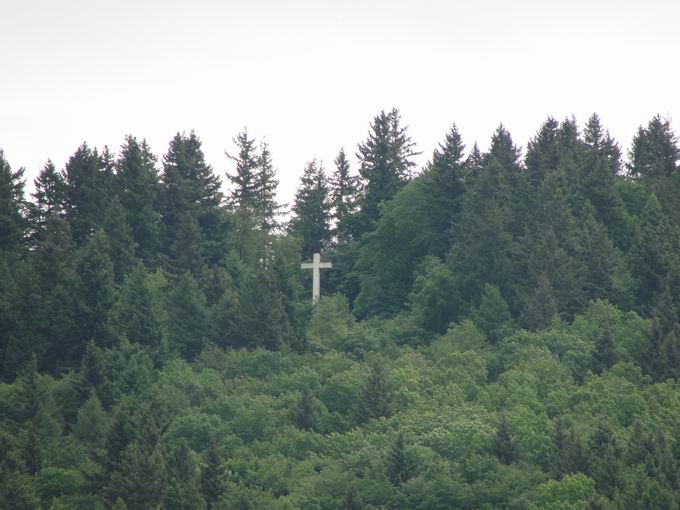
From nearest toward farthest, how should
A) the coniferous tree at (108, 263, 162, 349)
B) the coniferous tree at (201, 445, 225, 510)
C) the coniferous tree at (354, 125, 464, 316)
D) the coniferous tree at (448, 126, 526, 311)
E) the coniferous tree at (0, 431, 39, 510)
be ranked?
the coniferous tree at (201, 445, 225, 510), the coniferous tree at (0, 431, 39, 510), the coniferous tree at (108, 263, 162, 349), the coniferous tree at (448, 126, 526, 311), the coniferous tree at (354, 125, 464, 316)

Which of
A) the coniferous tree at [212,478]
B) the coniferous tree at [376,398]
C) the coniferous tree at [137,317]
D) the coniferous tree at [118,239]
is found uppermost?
the coniferous tree at [118,239]

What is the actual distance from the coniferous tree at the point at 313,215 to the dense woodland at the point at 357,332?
0.16 metres

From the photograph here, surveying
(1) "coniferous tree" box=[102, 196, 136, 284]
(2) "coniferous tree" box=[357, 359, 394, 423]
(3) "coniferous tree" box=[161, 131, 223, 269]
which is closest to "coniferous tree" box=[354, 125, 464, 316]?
(3) "coniferous tree" box=[161, 131, 223, 269]

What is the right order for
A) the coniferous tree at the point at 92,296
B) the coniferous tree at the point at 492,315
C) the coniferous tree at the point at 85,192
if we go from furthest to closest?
the coniferous tree at the point at 85,192 → the coniferous tree at the point at 92,296 → the coniferous tree at the point at 492,315

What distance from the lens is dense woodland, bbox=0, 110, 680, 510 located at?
67.1m

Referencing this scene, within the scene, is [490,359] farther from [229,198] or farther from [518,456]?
[229,198]

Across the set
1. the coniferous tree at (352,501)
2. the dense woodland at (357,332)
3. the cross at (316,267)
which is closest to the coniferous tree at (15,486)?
the dense woodland at (357,332)

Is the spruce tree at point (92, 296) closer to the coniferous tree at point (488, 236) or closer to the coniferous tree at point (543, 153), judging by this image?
the coniferous tree at point (488, 236)

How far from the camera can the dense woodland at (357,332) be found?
220 feet

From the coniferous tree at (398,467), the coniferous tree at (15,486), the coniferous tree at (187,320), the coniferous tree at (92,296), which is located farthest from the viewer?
the coniferous tree at (187,320)

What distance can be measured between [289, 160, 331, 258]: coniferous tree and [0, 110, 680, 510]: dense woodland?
162 mm

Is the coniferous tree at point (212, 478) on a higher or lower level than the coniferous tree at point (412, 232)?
lower

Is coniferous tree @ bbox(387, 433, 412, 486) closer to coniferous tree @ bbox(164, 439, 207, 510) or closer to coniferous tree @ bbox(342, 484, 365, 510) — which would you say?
coniferous tree @ bbox(342, 484, 365, 510)

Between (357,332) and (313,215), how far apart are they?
1074 inches
